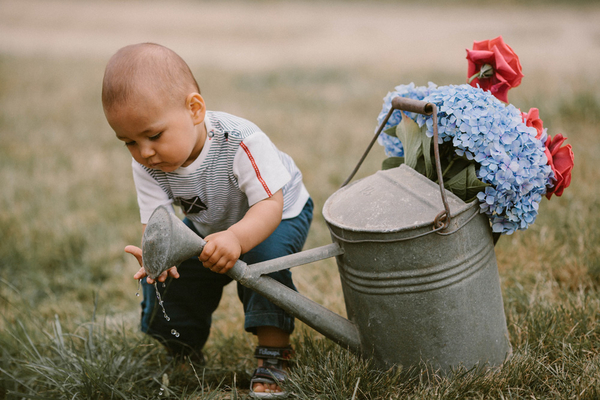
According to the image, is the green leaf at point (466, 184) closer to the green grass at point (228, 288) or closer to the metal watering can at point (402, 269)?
the metal watering can at point (402, 269)

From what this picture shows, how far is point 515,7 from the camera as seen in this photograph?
16719 millimetres

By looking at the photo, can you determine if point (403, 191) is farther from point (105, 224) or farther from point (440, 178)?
point (105, 224)

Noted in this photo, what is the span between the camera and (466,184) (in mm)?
1556

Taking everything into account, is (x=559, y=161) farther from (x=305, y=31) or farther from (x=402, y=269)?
(x=305, y=31)

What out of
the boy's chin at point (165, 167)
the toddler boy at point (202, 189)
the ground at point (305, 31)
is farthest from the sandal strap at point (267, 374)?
the ground at point (305, 31)

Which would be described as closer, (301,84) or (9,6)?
(301,84)

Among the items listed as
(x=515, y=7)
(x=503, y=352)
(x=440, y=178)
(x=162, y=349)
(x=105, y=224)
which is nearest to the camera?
(x=440, y=178)

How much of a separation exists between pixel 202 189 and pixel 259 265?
1.31ft

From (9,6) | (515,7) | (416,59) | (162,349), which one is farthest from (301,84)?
(9,6)

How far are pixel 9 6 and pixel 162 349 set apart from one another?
82.8 ft

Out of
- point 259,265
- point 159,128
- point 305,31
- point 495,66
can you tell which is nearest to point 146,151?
point 159,128

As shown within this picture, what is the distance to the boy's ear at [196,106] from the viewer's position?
5.42ft

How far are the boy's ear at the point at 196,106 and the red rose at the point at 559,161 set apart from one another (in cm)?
109

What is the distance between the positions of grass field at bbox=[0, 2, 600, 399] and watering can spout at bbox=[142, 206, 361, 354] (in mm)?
111
